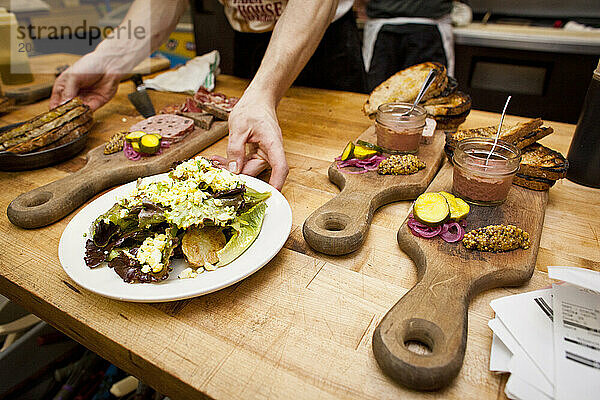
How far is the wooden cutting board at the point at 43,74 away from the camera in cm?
242

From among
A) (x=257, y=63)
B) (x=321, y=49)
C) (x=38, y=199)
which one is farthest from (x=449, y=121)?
(x=38, y=199)

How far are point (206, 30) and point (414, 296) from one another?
10.5 feet

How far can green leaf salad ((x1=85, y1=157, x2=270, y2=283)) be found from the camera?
1.03 metres

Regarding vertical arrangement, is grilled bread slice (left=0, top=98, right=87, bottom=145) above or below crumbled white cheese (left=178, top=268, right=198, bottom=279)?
above

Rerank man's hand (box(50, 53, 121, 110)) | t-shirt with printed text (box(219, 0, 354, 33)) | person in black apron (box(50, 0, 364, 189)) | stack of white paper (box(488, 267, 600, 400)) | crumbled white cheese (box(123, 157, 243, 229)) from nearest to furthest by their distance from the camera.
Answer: stack of white paper (box(488, 267, 600, 400)), crumbled white cheese (box(123, 157, 243, 229)), person in black apron (box(50, 0, 364, 189)), man's hand (box(50, 53, 121, 110)), t-shirt with printed text (box(219, 0, 354, 33))

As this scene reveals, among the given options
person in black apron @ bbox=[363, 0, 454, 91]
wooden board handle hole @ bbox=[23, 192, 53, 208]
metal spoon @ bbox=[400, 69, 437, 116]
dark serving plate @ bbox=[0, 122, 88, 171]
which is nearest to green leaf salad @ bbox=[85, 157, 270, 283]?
wooden board handle hole @ bbox=[23, 192, 53, 208]

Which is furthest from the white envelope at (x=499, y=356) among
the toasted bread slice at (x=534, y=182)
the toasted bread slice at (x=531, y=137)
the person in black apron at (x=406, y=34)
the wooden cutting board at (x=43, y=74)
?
the person in black apron at (x=406, y=34)

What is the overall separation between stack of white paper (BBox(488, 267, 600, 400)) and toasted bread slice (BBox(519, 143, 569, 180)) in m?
0.59

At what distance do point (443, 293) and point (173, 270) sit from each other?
2.30ft

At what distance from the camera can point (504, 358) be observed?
86cm

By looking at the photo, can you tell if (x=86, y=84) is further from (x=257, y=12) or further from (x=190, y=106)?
(x=257, y=12)

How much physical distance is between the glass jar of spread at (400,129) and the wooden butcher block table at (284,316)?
0.34 metres

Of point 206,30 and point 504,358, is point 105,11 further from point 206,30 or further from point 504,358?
point 504,358

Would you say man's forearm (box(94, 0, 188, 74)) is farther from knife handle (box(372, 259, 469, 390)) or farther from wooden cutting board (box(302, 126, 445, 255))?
knife handle (box(372, 259, 469, 390))
